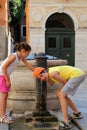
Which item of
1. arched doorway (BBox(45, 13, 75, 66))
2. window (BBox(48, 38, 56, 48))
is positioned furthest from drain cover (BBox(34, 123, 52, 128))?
window (BBox(48, 38, 56, 48))

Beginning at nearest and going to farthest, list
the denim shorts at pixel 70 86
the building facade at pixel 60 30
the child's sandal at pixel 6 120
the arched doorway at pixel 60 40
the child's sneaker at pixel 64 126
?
the child's sneaker at pixel 64 126, the denim shorts at pixel 70 86, the child's sandal at pixel 6 120, the building facade at pixel 60 30, the arched doorway at pixel 60 40

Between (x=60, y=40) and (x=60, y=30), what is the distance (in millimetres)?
572

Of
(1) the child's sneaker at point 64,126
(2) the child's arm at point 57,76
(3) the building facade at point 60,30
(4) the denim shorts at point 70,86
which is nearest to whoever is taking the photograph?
(1) the child's sneaker at point 64,126

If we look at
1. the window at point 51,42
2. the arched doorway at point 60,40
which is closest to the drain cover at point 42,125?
the arched doorway at point 60,40

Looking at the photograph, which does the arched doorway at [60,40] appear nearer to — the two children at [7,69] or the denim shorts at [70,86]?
the two children at [7,69]

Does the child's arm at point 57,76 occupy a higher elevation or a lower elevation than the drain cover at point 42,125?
higher

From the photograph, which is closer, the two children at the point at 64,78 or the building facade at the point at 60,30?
the two children at the point at 64,78

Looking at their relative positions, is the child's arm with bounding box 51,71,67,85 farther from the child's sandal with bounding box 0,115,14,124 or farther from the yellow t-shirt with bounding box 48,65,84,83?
the child's sandal with bounding box 0,115,14,124

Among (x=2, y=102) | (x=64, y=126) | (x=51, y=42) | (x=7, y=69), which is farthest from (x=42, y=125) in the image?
(x=51, y=42)

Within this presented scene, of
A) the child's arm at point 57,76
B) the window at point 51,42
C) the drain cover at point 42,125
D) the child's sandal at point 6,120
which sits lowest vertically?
the drain cover at point 42,125

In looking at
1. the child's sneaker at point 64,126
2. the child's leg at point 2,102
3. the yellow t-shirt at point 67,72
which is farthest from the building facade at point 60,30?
the child's sneaker at point 64,126

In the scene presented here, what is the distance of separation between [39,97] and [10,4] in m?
36.7

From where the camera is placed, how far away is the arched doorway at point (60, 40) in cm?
2430

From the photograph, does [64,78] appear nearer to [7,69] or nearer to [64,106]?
[64,106]
